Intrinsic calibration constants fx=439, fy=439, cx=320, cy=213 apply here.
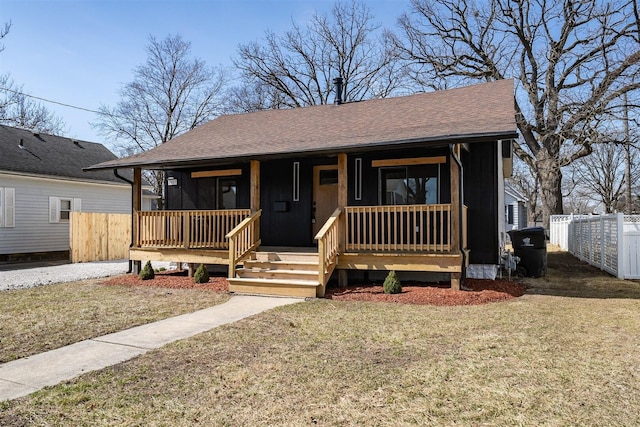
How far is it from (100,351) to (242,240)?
4.91 meters

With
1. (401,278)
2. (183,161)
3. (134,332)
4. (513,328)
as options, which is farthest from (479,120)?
(134,332)

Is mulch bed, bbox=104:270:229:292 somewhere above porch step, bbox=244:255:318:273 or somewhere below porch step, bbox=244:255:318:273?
below

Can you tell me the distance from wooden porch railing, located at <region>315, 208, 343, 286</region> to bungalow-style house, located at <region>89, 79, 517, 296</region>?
0.03m

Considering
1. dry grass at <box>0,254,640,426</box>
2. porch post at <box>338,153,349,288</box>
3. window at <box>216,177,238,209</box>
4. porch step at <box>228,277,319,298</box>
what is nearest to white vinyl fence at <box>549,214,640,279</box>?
dry grass at <box>0,254,640,426</box>

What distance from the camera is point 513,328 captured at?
5480 millimetres

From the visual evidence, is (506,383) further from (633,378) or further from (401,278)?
(401,278)

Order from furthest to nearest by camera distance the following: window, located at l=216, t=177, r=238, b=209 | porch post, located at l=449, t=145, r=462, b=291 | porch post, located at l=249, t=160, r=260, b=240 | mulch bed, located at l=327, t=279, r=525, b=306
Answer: window, located at l=216, t=177, r=238, b=209 → porch post, located at l=249, t=160, r=260, b=240 → porch post, located at l=449, t=145, r=462, b=291 → mulch bed, located at l=327, t=279, r=525, b=306

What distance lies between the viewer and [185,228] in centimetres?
1048

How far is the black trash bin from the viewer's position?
10.6 meters

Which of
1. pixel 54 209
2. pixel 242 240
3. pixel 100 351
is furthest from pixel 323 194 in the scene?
pixel 54 209

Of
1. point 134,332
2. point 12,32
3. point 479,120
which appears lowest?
point 134,332

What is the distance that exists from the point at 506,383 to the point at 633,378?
44.6 inches

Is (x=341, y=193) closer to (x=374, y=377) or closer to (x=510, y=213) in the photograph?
(x=374, y=377)

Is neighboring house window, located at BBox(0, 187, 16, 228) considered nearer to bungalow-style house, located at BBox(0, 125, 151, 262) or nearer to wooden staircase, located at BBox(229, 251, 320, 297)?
bungalow-style house, located at BBox(0, 125, 151, 262)
